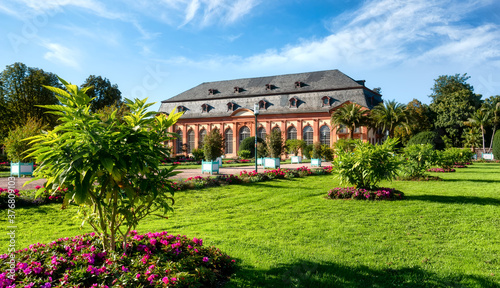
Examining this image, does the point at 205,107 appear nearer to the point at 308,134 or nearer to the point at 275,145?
the point at 308,134

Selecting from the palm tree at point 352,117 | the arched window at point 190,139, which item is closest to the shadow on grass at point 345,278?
the palm tree at point 352,117

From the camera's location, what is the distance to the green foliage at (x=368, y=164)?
1079cm

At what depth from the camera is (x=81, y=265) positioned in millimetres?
3885

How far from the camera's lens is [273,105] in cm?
5356

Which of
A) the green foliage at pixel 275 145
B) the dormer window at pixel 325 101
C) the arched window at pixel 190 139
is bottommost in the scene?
the green foliage at pixel 275 145

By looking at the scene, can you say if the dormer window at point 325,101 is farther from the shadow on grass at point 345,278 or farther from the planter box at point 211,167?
the shadow on grass at point 345,278

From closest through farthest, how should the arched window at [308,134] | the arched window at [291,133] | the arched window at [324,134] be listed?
1. the arched window at [324,134]
2. the arched window at [308,134]
3. the arched window at [291,133]

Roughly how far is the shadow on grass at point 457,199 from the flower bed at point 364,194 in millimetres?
544

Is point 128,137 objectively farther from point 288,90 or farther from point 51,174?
point 288,90

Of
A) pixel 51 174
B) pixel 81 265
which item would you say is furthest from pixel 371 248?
pixel 51 174

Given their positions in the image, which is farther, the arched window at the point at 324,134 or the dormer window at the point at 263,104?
the dormer window at the point at 263,104

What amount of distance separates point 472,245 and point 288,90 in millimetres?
48552

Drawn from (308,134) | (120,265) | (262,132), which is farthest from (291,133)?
(120,265)

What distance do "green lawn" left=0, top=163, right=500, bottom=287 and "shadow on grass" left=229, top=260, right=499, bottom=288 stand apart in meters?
0.01
